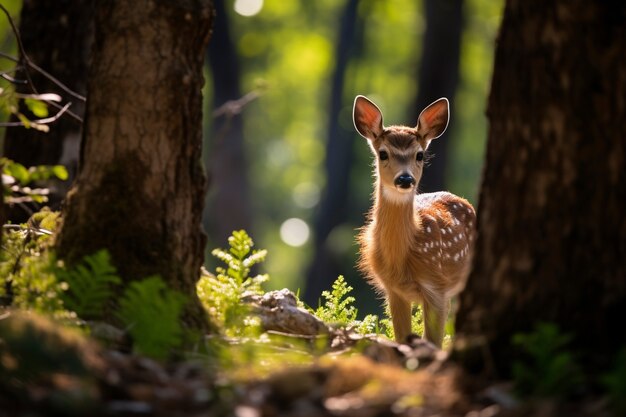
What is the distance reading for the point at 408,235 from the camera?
9.22m

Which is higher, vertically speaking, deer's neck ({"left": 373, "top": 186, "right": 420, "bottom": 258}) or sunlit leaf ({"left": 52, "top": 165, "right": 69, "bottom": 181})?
sunlit leaf ({"left": 52, "top": 165, "right": 69, "bottom": 181})

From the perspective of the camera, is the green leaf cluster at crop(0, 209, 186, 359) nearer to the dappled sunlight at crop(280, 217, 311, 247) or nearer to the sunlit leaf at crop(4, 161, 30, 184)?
the sunlit leaf at crop(4, 161, 30, 184)

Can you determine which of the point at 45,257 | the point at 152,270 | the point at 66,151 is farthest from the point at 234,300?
the point at 66,151

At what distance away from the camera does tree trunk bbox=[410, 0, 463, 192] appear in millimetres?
19297

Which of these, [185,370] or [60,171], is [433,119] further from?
[185,370]

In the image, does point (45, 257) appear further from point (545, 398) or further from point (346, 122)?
point (346, 122)

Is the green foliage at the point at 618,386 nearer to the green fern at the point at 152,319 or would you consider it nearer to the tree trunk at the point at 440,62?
the green fern at the point at 152,319

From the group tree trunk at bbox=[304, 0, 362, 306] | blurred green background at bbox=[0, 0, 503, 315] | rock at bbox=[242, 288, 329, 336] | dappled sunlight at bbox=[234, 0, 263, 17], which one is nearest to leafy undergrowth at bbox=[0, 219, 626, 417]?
rock at bbox=[242, 288, 329, 336]

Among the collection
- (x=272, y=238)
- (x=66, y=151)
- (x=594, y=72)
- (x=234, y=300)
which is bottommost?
(x=272, y=238)

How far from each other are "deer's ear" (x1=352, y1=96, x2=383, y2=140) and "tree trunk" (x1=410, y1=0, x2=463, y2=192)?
914 centimetres

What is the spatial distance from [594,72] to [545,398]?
1356 mm

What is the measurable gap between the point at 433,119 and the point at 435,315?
6.75 ft

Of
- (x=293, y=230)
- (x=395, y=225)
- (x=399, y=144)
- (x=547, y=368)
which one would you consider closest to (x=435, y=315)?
(x=395, y=225)

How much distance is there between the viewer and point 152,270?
19.3 ft
